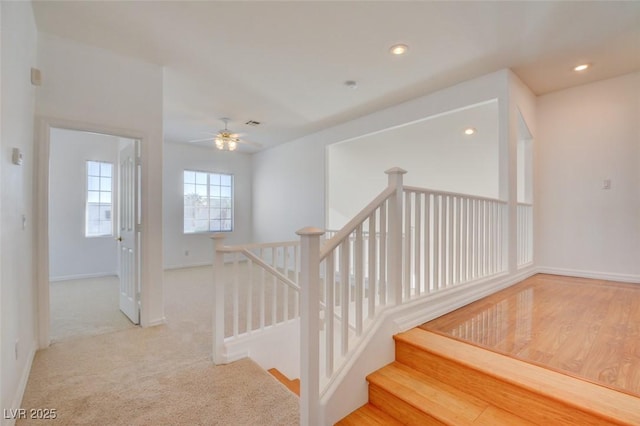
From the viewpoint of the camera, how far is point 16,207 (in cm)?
191

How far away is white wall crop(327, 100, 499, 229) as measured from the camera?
4707mm

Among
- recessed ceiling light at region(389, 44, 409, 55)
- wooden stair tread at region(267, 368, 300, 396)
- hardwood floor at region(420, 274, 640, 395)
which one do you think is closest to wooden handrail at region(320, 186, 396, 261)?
hardwood floor at region(420, 274, 640, 395)

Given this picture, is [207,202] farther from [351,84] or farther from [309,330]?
[309,330]

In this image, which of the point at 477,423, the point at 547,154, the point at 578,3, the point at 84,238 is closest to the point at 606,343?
the point at 477,423

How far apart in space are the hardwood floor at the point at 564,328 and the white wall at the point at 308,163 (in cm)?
223

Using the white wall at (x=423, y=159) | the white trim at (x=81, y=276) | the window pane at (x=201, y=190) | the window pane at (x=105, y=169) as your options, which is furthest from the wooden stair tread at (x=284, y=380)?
the window pane at (x=105, y=169)

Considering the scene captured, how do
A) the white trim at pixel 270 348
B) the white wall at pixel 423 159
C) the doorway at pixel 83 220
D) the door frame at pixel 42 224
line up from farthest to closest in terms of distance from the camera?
the white wall at pixel 423 159 < the doorway at pixel 83 220 < the door frame at pixel 42 224 < the white trim at pixel 270 348

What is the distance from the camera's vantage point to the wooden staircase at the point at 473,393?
4.15 ft

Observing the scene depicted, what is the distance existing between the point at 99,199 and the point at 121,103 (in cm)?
394

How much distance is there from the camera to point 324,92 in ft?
12.9

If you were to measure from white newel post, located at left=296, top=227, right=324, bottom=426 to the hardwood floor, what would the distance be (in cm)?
97

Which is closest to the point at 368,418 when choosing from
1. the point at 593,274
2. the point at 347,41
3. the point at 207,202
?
the point at 347,41

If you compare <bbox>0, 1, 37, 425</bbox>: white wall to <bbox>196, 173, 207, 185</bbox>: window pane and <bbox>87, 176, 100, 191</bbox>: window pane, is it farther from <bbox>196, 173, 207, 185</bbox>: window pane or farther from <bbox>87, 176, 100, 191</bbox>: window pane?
<bbox>196, 173, 207, 185</bbox>: window pane

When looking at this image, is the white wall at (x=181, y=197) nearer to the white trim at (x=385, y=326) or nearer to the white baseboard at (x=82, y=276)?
the white baseboard at (x=82, y=276)
